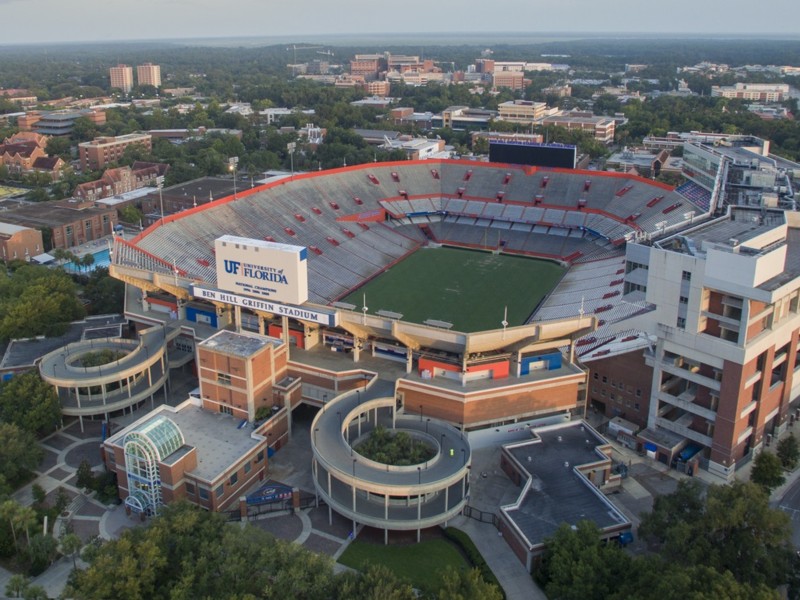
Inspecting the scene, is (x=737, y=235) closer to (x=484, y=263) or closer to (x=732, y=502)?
(x=732, y=502)

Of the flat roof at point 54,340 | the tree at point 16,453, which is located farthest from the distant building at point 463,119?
the tree at point 16,453

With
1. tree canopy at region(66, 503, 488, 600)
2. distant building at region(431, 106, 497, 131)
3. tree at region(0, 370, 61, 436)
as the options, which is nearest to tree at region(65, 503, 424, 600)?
tree canopy at region(66, 503, 488, 600)

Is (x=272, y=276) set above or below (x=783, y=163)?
below

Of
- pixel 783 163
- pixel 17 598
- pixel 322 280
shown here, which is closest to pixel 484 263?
pixel 322 280

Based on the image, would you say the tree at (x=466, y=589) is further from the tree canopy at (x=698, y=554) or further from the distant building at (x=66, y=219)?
the distant building at (x=66, y=219)

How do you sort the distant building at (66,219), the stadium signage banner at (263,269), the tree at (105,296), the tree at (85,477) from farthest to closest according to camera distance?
the distant building at (66,219) < the tree at (105,296) < the stadium signage banner at (263,269) < the tree at (85,477)

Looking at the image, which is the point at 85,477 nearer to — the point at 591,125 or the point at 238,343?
the point at 238,343

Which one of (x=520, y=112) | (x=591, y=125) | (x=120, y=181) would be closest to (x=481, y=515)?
(x=120, y=181)
